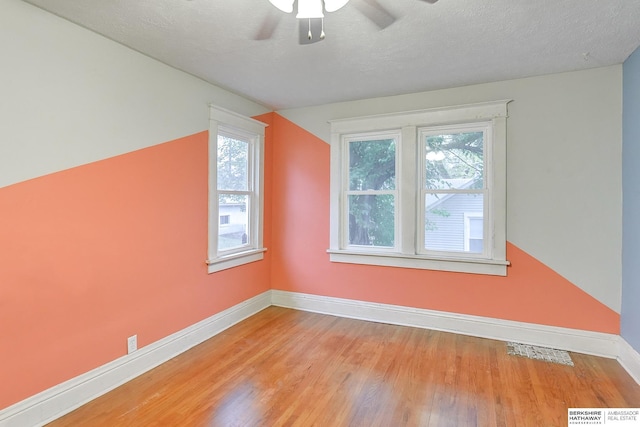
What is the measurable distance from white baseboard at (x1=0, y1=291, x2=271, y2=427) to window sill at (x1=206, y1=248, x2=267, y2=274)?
491 mm

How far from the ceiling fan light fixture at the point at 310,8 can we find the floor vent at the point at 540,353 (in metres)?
3.09

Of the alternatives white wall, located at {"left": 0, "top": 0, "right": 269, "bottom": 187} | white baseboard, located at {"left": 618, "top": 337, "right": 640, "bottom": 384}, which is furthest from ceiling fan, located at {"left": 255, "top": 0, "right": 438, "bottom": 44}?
white baseboard, located at {"left": 618, "top": 337, "right": 640, "bottom": 384}

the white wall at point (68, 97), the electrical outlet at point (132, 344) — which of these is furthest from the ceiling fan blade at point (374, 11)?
the electrical outlet at point (132, 344)

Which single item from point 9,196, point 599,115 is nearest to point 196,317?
point 9,196

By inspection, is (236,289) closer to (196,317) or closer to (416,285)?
(196,317)

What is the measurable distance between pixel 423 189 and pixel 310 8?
2341 mm

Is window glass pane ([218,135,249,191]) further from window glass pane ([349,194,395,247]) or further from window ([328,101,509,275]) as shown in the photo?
window glass pane ([349,194,395,247])

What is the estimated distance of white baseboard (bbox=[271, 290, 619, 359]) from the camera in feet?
9.24

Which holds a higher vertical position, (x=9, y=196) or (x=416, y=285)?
(x=9, y=196)

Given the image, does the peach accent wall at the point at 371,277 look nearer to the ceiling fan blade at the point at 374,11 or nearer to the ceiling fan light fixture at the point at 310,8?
the ceiling fan blade at the point at 374,11

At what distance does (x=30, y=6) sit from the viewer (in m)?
1.88

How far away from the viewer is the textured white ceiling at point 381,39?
75.9 inches

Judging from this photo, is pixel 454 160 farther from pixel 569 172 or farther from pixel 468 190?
pixel 569 172

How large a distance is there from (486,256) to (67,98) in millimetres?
3702
